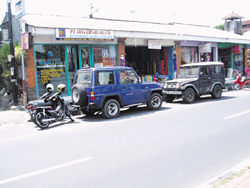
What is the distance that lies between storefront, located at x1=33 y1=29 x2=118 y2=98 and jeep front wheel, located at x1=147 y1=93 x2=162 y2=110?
15.3ft

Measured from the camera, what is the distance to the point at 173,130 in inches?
281

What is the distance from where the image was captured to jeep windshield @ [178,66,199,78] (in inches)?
525

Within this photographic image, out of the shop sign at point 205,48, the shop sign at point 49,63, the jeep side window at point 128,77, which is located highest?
the shop sign at point 205,48

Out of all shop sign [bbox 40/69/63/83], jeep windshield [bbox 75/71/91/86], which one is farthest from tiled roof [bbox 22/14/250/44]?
jeep windshield [bbox 75/71/91/86]

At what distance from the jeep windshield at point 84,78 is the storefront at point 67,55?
3.39 m

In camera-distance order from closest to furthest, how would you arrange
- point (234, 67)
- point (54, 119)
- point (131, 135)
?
point (131, 135) < point (54, 119) < point (234, 67)

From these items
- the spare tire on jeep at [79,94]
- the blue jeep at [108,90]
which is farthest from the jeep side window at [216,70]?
the spare tire on jeep at [79,94]

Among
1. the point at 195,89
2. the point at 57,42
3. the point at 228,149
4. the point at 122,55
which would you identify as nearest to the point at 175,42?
the point at 122,55

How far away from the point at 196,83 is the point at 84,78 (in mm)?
6295

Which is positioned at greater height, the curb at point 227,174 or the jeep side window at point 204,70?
the jeep side window at point 204,70

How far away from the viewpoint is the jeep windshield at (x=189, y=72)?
13336 millimetres

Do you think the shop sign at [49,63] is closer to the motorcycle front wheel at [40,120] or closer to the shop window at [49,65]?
the shop window at [49,65]

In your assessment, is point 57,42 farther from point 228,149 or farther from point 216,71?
point 228,149

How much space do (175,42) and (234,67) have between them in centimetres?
964
